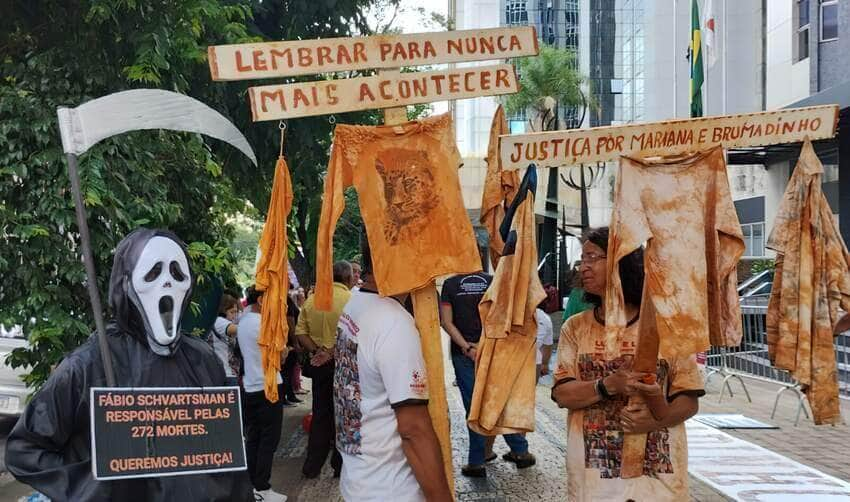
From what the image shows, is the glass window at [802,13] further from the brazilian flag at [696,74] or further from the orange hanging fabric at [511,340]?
the orange hanging fabric at [511,340]

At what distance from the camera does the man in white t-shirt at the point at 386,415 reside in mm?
3299

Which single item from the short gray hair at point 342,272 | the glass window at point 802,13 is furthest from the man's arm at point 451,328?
the glass window at point 802,13

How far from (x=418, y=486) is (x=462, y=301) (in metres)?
4.72

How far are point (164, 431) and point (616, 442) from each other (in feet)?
5.82

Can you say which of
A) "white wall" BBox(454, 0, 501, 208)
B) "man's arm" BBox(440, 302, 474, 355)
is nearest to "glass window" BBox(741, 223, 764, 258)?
"white wall" BBox(454, 0, 501, 208)

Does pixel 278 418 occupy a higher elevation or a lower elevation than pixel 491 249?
lower

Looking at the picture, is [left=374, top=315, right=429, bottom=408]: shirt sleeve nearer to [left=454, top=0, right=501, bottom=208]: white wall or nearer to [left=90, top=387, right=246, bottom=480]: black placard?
[left=90, top=387, right=246, bottom=480]: black placard

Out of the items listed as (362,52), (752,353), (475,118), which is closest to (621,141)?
(362,52)

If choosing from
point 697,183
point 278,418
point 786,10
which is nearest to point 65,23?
point 278,418

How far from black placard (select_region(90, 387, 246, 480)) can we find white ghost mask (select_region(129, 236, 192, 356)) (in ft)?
0.63

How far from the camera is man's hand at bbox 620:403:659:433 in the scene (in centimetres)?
346

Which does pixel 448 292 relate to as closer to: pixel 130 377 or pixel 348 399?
pixel 348 399

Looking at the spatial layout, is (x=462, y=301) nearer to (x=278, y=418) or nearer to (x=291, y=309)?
(x=278, y=418)

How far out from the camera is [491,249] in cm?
450
